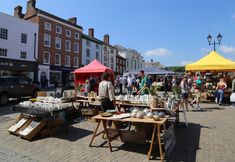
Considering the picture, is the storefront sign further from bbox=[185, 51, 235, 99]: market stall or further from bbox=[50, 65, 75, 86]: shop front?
bbox=[50, 65, 75, 86]: shop front

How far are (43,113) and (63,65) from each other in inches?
1146

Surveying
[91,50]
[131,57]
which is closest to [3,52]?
[91,50]

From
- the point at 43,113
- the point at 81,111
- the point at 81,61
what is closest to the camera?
the point at 43,113

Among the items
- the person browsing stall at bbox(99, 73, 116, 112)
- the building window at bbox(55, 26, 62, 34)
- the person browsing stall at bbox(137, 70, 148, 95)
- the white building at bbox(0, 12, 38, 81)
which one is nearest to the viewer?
the person browsing stall at bbox(99, 73, 116, 112)

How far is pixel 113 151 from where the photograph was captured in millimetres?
4863

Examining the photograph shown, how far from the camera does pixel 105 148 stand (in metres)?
5.07

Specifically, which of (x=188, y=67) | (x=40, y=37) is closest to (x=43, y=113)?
(x=188, y=67)

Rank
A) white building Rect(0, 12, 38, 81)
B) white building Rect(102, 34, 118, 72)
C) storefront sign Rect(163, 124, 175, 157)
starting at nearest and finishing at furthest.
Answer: storefront sign Rect(163, 124, 175, 157) < white building Rect(0, 12, 38, 81) < white building Rect(102, 34, 118, 72)

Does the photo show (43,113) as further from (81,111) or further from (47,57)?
(47,57)

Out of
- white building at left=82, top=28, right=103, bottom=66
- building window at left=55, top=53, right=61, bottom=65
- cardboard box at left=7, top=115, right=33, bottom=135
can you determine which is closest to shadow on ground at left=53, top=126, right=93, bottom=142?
cardboard box at left=7, top=115, right=33, bottom=135

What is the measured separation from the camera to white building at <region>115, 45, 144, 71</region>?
60500 millimetres

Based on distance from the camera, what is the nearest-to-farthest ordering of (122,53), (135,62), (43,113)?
1. (43,113)
2. (122,53)
3. (135,62)

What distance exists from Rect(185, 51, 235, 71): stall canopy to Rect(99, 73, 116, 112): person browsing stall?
9.66 metres

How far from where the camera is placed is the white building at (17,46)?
24656 millimetres
